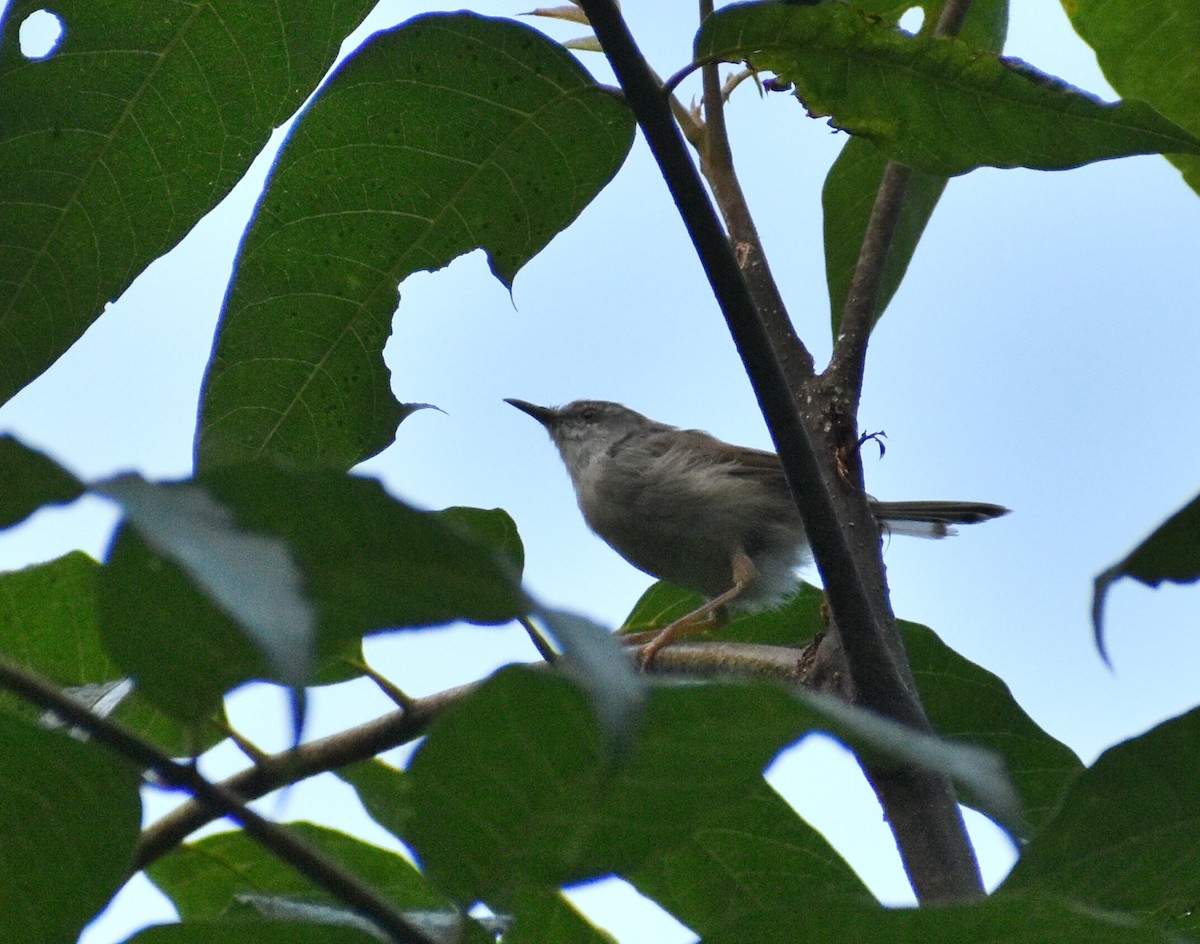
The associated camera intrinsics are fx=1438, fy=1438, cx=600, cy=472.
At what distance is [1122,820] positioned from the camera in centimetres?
131

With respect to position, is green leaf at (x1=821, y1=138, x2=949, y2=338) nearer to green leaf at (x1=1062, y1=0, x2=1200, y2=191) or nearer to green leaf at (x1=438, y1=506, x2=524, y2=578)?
green leaf at (x1=1062, y1=0, x2=1200, y2=191)

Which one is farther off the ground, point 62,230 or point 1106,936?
point 62,230

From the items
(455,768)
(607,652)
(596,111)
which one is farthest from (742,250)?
(607,652)

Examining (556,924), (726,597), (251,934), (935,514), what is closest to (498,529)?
(556,924)

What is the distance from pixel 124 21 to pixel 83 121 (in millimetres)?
157

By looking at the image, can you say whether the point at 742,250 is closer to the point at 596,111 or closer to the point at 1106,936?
the point at 596,111

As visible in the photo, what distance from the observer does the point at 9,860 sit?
4.46ft

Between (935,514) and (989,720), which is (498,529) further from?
(935,514)

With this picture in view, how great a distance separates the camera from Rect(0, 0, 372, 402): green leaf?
6.84ft

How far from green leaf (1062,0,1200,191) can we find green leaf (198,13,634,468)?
944mm

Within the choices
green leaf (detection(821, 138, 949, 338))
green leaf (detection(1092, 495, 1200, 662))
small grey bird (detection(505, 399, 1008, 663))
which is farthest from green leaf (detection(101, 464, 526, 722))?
small grey bird (detection(505, 399, 1008, 663))

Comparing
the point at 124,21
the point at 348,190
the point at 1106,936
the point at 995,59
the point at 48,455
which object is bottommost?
the point at 1106,936

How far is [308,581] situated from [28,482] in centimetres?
21

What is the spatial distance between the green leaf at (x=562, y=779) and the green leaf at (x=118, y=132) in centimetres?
126
